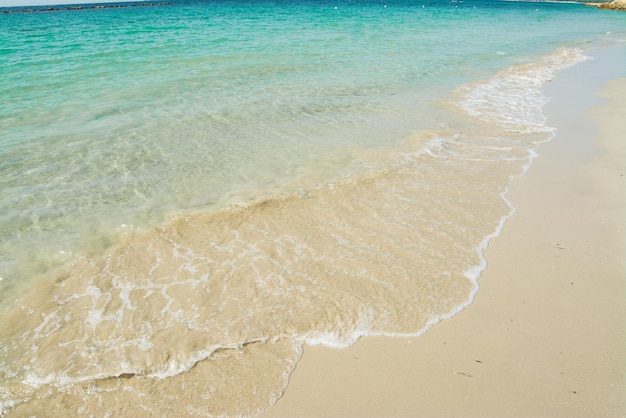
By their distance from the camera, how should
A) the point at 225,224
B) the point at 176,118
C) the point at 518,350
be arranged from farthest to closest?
1. the point at 176,118
2. the point at 225,224
3. the point at 518,350

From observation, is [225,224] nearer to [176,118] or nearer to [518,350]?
[518,350]

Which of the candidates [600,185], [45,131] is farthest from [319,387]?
[45,131]

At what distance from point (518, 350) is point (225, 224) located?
3748 millimetres

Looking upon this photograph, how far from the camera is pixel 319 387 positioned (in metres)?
3.12

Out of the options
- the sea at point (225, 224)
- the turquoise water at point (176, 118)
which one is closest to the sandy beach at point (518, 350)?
the sea at point (225, 224)

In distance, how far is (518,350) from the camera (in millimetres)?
3402

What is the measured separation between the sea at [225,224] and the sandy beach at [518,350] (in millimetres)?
212

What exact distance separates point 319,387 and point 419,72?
13741 millimetres

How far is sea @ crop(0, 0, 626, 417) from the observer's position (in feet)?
11.0

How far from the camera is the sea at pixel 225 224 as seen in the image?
11.0 ft

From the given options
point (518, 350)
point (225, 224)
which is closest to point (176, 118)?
point (225, 224)

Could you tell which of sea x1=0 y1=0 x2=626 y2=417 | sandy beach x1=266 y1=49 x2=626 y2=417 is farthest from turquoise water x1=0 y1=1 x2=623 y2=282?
sandy beach x1=266 y1=49 x2=626 y2=417

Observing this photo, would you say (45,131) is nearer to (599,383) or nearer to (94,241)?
(94,241)

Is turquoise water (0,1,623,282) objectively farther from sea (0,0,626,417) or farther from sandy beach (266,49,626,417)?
sandy beach (266,49,626,417)
